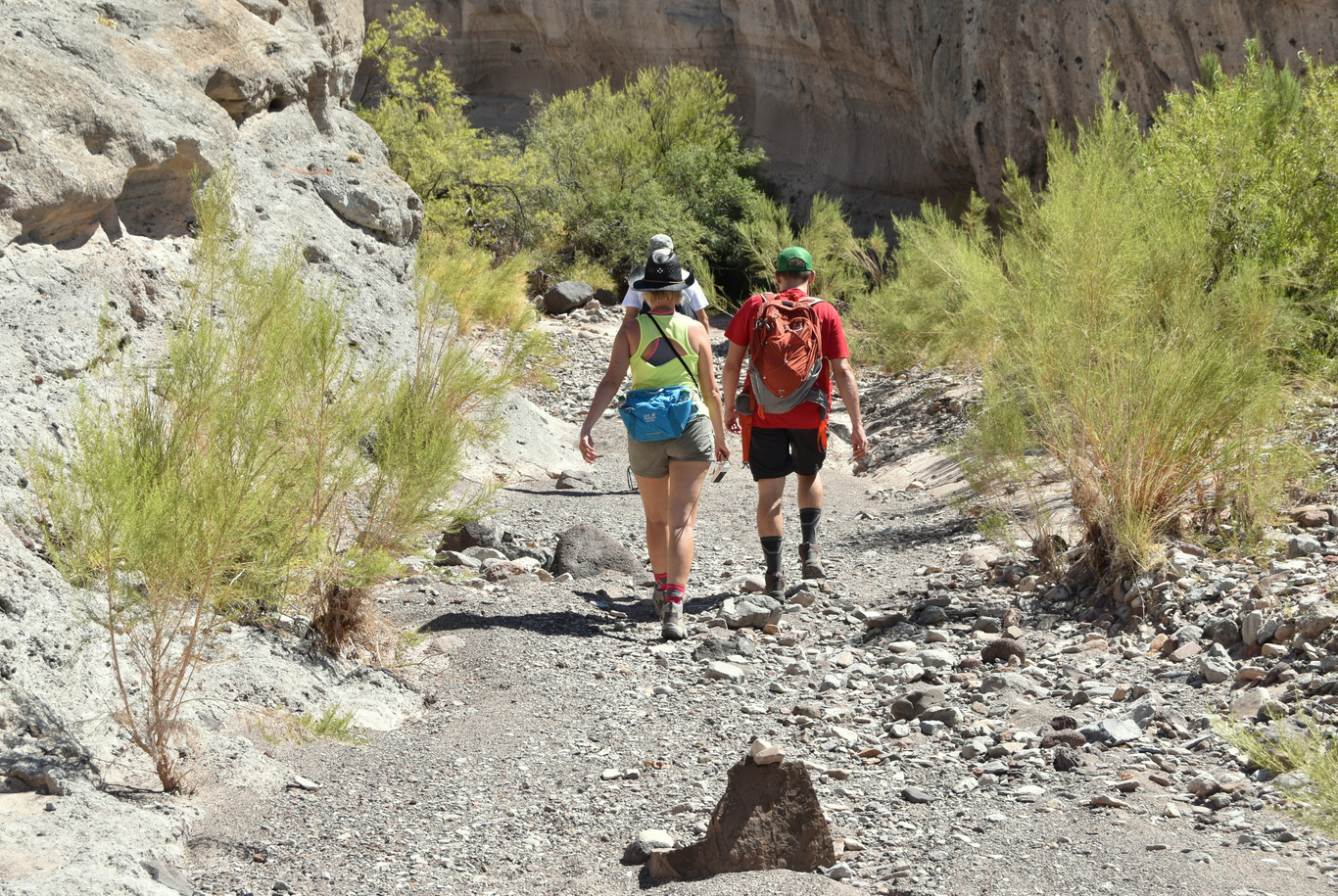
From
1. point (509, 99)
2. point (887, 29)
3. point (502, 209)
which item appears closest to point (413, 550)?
point (502, 209)

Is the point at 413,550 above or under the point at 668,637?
above

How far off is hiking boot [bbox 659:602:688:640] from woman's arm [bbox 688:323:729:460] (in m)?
0.67

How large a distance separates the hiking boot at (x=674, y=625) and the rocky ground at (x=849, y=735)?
0.06 meters

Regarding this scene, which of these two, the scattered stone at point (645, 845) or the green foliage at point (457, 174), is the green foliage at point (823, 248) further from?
the scattered stone at point (645, 845)

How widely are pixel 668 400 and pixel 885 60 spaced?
16.8 meters

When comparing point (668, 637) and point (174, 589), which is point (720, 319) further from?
point (174, 589)

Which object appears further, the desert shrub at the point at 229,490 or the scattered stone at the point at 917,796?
the scattered stone at the point at 917,796

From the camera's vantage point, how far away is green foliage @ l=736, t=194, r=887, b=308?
54.2 ft

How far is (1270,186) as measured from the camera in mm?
8055

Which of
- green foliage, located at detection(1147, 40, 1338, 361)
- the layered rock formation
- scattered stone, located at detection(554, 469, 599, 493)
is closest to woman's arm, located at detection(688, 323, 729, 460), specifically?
the layered rock formation

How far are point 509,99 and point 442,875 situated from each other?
27266 mm

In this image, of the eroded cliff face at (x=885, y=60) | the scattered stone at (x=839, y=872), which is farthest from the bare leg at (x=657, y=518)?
the eroded cliff face at (x=885, y=60)

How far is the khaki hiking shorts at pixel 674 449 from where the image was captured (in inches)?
194

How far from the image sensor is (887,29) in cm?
1923
